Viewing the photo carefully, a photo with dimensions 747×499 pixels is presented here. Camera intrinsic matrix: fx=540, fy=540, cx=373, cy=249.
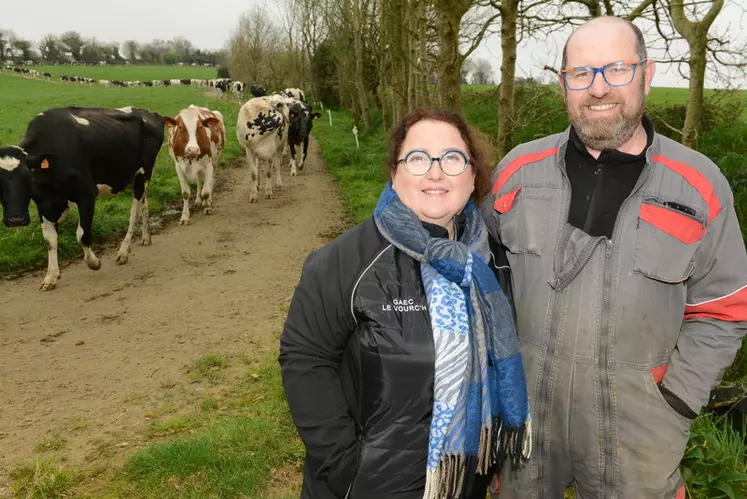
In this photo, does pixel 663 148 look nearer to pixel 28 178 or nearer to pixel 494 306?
pixel 494 306

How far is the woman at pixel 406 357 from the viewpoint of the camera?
177 centimetres

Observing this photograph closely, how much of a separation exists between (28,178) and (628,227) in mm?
6561

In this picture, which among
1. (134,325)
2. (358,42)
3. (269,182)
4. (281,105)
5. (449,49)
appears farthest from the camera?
(358,42)

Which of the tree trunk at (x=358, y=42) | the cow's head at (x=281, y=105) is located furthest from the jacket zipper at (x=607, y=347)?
the tree trunk at (x=358, y=42)

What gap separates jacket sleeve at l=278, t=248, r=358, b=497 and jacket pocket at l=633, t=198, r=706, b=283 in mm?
1059

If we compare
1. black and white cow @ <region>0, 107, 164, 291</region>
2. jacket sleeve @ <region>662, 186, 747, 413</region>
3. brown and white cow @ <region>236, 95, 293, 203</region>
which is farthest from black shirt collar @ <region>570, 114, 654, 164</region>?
brown and white cow @ <region>236, 95, 293, 203</region>

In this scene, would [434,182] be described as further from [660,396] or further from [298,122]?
[298,122]

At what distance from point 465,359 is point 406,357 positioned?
193 mm

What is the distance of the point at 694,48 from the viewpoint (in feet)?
18.5

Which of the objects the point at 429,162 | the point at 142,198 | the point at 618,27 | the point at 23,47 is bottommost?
the point at 142,198

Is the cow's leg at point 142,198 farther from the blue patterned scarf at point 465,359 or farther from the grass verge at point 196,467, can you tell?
the blue patterned scarf at point 465,359

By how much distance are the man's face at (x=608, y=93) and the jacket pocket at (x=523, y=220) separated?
30cm

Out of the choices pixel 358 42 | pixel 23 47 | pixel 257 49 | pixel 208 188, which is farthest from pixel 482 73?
→ pixel 23 47

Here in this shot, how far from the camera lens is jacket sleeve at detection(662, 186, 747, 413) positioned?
1960 millimetres
